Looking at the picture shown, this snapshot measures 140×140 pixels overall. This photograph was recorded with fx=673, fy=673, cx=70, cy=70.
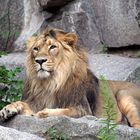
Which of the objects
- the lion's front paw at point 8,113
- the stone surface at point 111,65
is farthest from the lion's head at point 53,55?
the stone surface at point 111,65

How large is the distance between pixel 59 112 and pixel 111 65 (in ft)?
12.6

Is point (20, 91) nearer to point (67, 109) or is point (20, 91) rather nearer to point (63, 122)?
point (67, 109)

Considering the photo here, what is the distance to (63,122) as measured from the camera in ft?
16.7

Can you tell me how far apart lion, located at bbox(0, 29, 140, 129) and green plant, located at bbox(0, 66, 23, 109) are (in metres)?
0.63

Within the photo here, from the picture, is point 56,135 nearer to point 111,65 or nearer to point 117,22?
point 111,65

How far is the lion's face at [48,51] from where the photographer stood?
593 centimetres

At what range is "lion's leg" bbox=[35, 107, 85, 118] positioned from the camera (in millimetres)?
5591

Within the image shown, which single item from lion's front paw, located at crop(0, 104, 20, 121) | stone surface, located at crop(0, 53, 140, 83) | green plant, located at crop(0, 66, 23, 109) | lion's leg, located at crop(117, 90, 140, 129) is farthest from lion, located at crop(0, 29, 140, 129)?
stone surface, located at crop(0, 53, 140, 83)

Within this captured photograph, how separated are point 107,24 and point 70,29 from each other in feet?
1.87

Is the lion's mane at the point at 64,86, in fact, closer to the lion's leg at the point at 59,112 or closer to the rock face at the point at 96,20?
the lion's leg at the point at 59,112

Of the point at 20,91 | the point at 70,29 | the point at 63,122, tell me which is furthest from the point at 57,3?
the point at 63,122

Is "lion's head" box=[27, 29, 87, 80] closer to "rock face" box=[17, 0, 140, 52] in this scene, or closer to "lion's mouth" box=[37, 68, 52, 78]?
"lion's mouth" box=[37, 68, 52, 78]

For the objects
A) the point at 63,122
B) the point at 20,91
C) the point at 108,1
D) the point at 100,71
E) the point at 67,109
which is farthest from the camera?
the point at 108,1

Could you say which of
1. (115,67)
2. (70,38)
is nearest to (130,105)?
(70,38)
